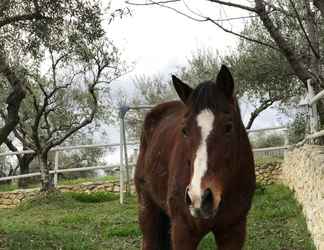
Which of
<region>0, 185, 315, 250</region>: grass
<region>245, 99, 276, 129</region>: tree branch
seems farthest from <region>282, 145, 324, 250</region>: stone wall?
<region>245, 99, 276, 129</region>: tree branch

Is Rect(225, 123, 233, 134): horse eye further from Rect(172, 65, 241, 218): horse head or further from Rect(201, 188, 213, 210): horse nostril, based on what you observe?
Rect(201, 188, 213, 210): horse nostril

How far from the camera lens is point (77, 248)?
23.8 feet

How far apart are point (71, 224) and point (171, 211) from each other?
6.17m

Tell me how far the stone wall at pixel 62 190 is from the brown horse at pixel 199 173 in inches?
432

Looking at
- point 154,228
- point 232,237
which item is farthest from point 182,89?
point 154,228

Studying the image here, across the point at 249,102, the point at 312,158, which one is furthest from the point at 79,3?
the point at 249,102

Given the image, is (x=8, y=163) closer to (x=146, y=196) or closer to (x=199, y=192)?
(x=146, y=196)

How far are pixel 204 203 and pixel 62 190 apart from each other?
45.0 ft

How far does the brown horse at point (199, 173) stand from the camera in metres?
3.08

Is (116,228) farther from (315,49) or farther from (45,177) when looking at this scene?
(45,177)

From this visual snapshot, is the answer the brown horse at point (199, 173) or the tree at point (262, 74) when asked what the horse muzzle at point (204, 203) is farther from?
the tree at point (262, 74)

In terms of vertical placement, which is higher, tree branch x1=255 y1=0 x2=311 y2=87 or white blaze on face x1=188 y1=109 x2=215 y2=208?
tree branch x1=255 y1=0 x2=311 y2=87

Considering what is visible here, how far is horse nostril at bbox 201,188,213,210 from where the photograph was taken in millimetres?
2928

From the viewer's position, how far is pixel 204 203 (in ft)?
9.65
